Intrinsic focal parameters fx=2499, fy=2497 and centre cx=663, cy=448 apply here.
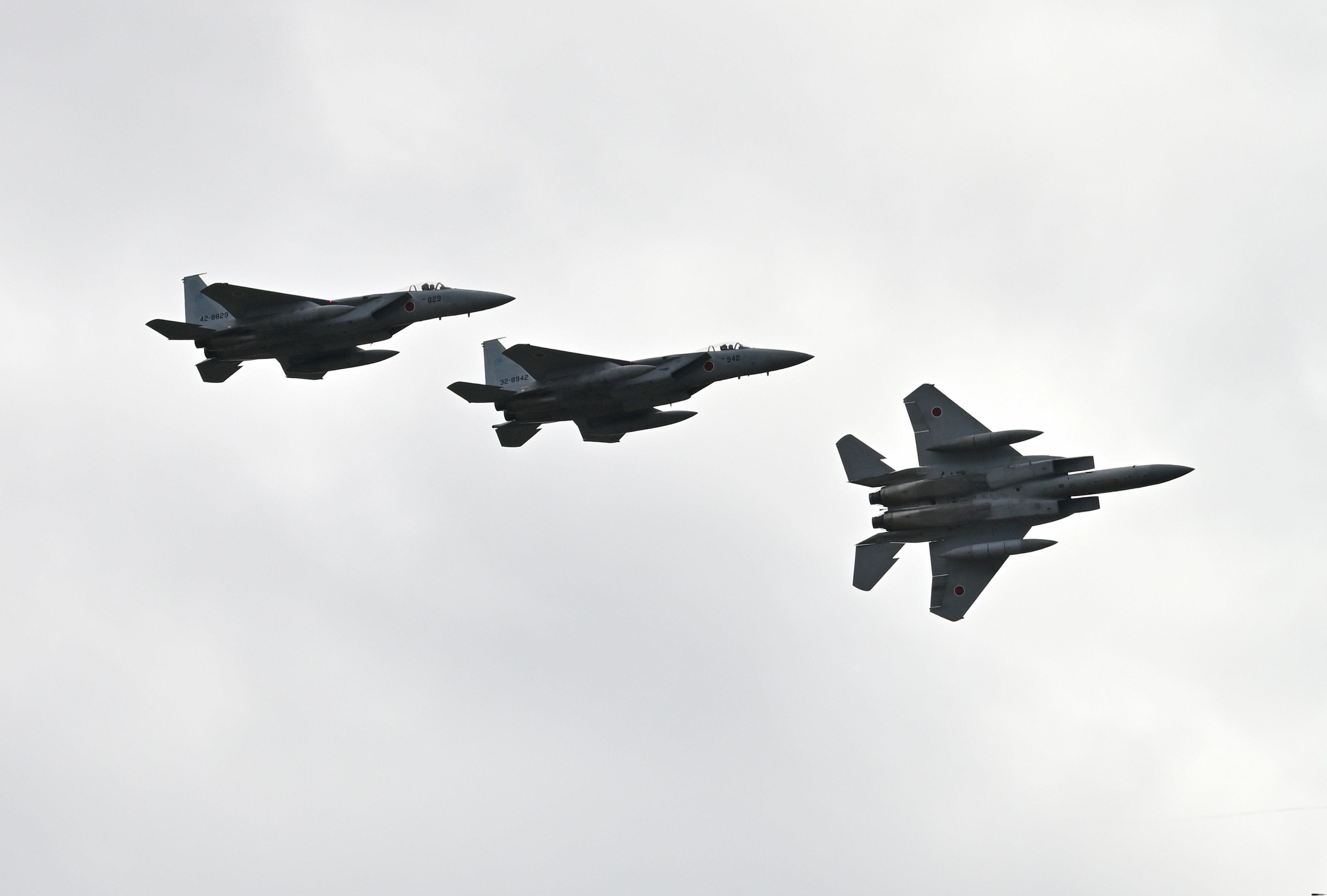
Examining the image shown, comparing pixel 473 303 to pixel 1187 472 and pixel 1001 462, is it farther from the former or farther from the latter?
pixel 1187 472

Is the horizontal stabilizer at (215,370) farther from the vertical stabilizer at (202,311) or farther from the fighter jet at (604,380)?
the fighter jet at (604,380)

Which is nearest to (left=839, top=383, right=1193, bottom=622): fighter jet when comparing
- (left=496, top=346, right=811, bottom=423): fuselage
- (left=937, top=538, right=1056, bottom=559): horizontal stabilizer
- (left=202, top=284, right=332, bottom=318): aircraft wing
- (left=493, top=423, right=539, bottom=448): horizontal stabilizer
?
(left=937, top=538, right=1056, bottom=559): horizontal stabilizer

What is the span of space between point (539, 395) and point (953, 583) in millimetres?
19013

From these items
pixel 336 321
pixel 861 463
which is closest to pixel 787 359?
pixel 861 463

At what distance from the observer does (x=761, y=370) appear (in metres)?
102

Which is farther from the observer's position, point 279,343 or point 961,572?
point 961,572

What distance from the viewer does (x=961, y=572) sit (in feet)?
342

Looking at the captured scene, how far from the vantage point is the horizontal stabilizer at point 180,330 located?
334ft

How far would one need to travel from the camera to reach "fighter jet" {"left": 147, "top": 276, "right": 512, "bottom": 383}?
10181 centimetres

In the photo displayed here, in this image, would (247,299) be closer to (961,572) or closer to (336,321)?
(336,321)

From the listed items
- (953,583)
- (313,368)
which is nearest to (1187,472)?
(953,583)

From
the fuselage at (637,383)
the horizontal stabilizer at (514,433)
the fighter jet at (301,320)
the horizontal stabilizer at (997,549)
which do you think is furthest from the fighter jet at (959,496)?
the fighter jet at (301,320)

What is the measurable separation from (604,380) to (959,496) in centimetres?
1534

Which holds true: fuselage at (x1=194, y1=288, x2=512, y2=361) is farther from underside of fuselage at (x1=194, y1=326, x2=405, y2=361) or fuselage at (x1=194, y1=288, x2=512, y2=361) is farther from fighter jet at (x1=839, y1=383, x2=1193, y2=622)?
fighter jet at (x1=839, y1=383, x2=1193, y2=622)
